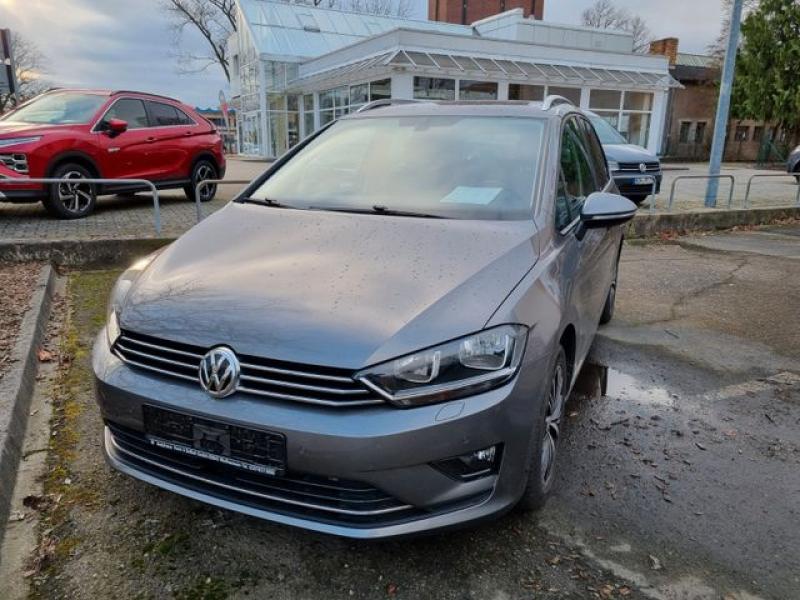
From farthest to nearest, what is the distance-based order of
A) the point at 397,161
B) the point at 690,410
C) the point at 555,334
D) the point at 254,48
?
the point at 254,48 < the point at 690,410 < the point at 397,161 < the point at 555,334

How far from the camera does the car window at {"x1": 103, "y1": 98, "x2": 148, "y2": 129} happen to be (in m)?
9.01

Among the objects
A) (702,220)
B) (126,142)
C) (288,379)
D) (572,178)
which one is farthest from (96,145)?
(702,220)

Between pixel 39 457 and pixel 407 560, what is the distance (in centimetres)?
198

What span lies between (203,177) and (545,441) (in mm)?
9499

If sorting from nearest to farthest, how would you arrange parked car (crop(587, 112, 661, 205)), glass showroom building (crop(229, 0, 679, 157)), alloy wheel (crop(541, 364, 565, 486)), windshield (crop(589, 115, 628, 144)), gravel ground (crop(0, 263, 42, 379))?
1. alloy wheel (crop(541, 364, 565, 486))
2. gravel ground (crop(0, 263, 42, 379))
3. parked car (crop(587, 112, 661, 205))
4. windshield (crop(589, 115, 628, 144))
5. glass showroom building (crop(229, 0, 679, 157))

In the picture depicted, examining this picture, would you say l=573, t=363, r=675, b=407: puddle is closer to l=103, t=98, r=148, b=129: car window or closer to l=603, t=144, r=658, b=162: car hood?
l=603, t=144, r=658, b=162: car hood

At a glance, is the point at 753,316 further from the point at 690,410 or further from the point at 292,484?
the point at 292,484

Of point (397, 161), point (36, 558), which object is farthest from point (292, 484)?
point (397, 161)

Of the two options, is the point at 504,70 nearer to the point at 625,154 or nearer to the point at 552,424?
the point at 625,154

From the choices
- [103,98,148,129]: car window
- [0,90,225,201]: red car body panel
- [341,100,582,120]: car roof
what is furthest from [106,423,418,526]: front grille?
[103,98,148,129]: car window

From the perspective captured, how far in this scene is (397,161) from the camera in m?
3.35

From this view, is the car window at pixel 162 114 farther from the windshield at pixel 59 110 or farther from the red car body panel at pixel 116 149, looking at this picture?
the windshield at pixel 59 110

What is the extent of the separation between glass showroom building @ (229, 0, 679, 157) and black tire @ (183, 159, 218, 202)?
28.1 ft

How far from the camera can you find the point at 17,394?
322cm
